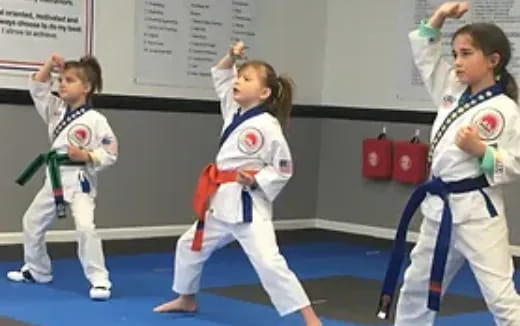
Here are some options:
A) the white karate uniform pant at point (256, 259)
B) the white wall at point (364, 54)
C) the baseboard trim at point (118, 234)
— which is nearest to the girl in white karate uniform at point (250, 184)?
the white karate uniform pant at point (256, 259)

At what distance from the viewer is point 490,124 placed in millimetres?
3740

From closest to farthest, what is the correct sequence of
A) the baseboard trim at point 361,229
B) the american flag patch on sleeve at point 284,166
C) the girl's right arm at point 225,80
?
the american flag patch on sleeve at point 284,166 < the girl's right arm at point 225,80 < the baseboard trim at point 361,229

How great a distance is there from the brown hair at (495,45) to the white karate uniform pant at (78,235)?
2.35 metres

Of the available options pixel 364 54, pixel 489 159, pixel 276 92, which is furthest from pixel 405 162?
pixel 489 159

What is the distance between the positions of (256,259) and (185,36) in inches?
152

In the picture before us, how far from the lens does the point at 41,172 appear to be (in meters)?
7.15

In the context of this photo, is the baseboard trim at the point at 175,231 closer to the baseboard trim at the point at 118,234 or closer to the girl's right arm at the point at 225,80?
the baseboard trim at the point at 118,234

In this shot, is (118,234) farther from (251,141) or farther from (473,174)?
(473,174)

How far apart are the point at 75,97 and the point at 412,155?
11.6 ft

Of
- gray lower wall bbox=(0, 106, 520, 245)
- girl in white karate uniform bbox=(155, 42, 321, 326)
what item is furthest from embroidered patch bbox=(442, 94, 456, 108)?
gray lower wall bbox=(0, 106, 520, 245)

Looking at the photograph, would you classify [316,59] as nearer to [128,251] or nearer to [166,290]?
[128,251]

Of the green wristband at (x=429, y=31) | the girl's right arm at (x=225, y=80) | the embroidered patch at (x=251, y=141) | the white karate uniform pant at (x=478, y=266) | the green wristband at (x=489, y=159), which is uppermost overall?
the green wristband at (x=429, y=31)

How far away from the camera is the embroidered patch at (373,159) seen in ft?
27.6

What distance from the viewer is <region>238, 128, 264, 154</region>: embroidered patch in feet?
14.8
